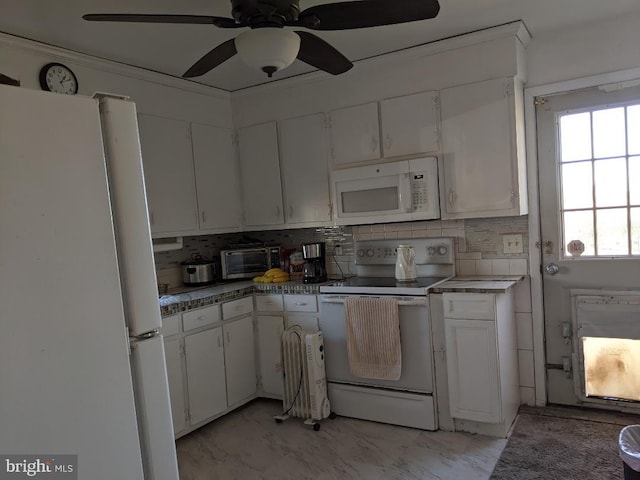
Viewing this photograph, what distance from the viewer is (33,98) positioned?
1.05 metres

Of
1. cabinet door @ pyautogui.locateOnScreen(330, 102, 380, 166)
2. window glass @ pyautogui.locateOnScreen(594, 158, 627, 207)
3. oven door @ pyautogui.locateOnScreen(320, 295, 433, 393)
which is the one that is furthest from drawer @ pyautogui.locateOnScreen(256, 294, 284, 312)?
window glass @ pyautogui.locateOnScreen(594, 158, 627, 207)

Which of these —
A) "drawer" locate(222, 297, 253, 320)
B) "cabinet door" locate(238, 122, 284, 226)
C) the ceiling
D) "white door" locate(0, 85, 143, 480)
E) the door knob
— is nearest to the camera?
"white door" locate(0, 85, 143, 480)

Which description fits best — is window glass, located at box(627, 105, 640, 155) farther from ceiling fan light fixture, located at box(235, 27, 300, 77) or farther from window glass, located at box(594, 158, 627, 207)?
ceiling fan light fixture, located at box(235, 27, 300, 77)

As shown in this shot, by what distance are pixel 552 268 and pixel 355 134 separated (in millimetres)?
1572

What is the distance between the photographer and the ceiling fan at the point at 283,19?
68.8 inches

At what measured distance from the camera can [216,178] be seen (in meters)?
3.79

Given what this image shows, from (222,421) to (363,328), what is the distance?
3.89 ft

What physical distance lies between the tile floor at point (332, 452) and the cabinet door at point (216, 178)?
1508 millimetres

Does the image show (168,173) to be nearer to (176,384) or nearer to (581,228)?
(176,384)

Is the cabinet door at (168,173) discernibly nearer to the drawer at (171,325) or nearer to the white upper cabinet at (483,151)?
the drawer at (171,325)

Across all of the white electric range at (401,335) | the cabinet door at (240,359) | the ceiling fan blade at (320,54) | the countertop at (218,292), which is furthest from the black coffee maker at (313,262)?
the ceiling fan blade at (320,54)

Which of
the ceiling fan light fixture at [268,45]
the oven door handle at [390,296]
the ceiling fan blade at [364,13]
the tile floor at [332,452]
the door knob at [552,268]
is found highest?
the ceiling fan blade at [364,13]

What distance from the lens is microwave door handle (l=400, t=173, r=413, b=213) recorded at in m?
3.16

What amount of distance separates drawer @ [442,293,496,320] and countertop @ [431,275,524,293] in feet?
0.10
